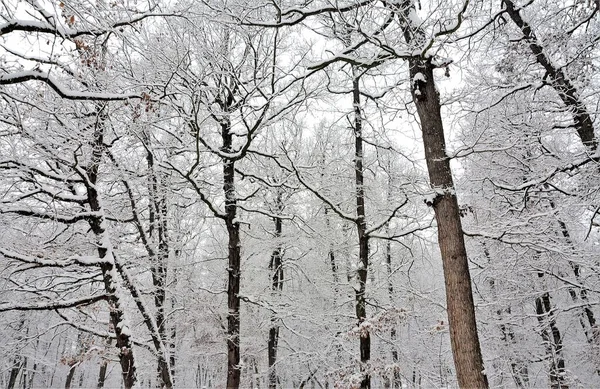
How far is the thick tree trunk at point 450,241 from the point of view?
14.6 ft

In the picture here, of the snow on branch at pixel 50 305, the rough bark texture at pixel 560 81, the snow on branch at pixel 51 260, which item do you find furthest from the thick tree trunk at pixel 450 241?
the snow on branch at pixel 51 260

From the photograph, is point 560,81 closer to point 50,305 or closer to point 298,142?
point 298,142

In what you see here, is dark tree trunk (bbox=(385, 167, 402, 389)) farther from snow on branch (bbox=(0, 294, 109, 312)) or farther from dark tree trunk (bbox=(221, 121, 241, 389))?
snow on branch (bbox=(0, 294, 109, 312))

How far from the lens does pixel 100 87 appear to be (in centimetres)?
541

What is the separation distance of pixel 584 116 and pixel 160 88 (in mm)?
7687

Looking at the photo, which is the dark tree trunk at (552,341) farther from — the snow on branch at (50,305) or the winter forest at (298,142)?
the snow on branch at (50,305)

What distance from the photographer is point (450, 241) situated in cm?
489

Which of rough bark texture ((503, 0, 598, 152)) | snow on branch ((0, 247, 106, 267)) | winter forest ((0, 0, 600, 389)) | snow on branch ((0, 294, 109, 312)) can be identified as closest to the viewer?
winter forest ((0, 0, 600, 389))

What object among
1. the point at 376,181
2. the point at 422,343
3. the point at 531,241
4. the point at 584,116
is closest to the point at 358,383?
the point at 531,241

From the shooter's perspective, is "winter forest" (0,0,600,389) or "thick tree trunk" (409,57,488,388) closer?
"thick tree trunk" (409,57,488,388)

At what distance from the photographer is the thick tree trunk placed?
176 inches

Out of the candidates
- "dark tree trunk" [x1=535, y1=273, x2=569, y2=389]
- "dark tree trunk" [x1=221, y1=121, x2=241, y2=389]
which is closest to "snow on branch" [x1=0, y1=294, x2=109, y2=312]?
"dark tree trunk" [x1=221, y1=121, x2=241, y2=389]

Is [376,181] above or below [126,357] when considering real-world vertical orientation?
above

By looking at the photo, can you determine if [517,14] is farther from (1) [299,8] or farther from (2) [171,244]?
(2) [171,244]
